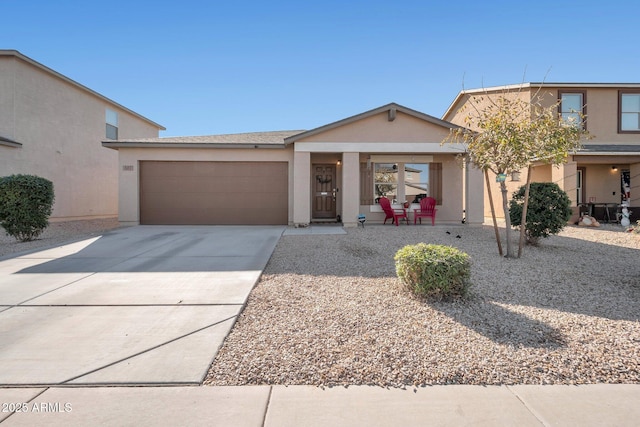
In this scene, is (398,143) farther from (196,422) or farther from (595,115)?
(196,422)

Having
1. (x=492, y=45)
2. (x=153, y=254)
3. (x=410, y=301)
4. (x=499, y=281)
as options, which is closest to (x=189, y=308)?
(x=410, y=301)

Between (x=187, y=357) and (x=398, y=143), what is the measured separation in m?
10.5

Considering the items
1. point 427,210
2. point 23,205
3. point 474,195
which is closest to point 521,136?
point 427,210

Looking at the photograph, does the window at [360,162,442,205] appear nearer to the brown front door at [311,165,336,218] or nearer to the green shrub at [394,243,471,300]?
the brown front door at [311,165,336,218]

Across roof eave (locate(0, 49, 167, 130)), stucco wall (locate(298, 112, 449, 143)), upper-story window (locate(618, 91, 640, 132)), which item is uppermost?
roof eave (locate(0, 49, 167, 130))

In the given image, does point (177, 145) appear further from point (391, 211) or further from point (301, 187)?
point (391, 211)

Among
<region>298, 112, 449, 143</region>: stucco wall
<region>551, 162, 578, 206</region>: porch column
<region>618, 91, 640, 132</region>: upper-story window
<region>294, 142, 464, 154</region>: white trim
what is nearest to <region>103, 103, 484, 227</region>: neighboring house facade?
<region>294, 142, 464, 154</region>: white trim

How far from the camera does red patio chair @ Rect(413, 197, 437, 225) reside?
40.8 feet

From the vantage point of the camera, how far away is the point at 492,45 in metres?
12.3

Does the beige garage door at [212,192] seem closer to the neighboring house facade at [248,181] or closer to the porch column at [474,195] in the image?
the neighboring house facade at [248,181]

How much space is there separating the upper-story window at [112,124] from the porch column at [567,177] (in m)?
21.0

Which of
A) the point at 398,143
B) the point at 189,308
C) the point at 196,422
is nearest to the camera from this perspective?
the point at 196,422

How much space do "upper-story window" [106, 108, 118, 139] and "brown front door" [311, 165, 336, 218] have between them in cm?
1165

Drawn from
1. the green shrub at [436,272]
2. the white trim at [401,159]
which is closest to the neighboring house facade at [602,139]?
the white trim at [401,159]
